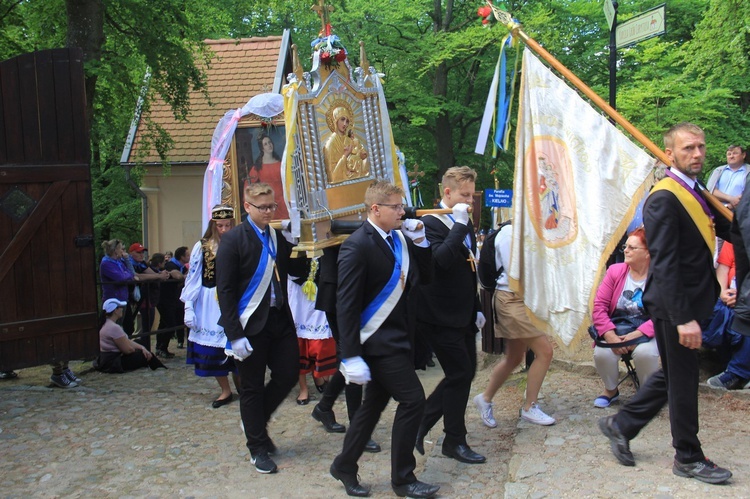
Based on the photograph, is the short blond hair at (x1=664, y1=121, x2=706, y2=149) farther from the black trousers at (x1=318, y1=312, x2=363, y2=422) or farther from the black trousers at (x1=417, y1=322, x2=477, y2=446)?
the black trousers at (x1=318, y1=312, x2=363, y2=422)

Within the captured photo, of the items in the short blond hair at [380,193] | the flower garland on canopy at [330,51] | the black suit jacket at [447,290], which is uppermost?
the flower garland on canopy at [330,51]

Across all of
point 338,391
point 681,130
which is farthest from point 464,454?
point 681,130

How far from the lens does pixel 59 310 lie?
714 centimetres

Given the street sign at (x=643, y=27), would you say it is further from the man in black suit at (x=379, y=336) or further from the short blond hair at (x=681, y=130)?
the man in black suit at (x=379, y=336)

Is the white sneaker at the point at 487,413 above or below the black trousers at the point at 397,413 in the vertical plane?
below

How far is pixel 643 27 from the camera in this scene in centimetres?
753

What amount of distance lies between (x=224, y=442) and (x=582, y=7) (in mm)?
18600

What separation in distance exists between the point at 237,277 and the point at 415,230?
4.54 feet

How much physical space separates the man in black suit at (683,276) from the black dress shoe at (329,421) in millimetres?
2674

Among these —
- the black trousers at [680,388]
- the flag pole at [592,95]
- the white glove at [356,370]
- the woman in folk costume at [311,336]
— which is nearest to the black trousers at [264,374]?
the white glove at [356,370]

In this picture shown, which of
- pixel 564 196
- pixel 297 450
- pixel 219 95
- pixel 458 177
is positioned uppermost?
pixel 219 95

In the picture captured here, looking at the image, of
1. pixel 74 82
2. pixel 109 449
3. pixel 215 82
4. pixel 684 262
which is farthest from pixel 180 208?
pixel 684 262

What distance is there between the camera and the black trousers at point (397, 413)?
4.42 meters

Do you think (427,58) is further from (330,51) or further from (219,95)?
(330,51)
